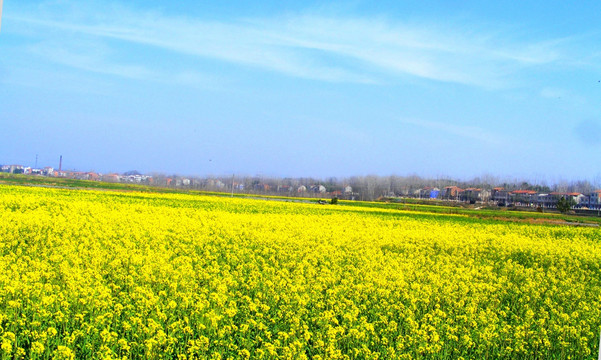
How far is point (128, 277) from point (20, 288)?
1453 millimetres

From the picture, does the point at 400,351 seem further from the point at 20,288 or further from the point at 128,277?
the point at 20,288

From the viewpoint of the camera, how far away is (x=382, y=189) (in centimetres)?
9506

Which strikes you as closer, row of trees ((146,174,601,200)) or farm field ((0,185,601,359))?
farm field ((0,185,601,359))

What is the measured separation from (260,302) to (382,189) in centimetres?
8978

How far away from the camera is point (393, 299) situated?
24.2 ft

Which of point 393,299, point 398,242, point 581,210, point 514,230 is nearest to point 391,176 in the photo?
point 581,210

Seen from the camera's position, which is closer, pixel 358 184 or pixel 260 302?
pixel 260 302

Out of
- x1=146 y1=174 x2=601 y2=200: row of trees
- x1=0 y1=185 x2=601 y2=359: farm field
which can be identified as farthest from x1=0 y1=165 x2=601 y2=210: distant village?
x1=0 y1=185 x2=601 y2=359: farm field

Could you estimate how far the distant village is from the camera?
74000 millimetres

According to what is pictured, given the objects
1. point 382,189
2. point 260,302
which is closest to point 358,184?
point 382,189

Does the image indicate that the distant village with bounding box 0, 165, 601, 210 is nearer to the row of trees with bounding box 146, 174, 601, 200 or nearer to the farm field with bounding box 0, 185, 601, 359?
the row of trees with bounding box 146, 174, 601, 200

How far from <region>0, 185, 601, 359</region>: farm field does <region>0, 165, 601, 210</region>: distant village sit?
4932 cm

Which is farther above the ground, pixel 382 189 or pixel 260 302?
pixel 382 189

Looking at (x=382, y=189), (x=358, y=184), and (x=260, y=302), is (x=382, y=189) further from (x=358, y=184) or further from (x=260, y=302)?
(x=260, y=302)
